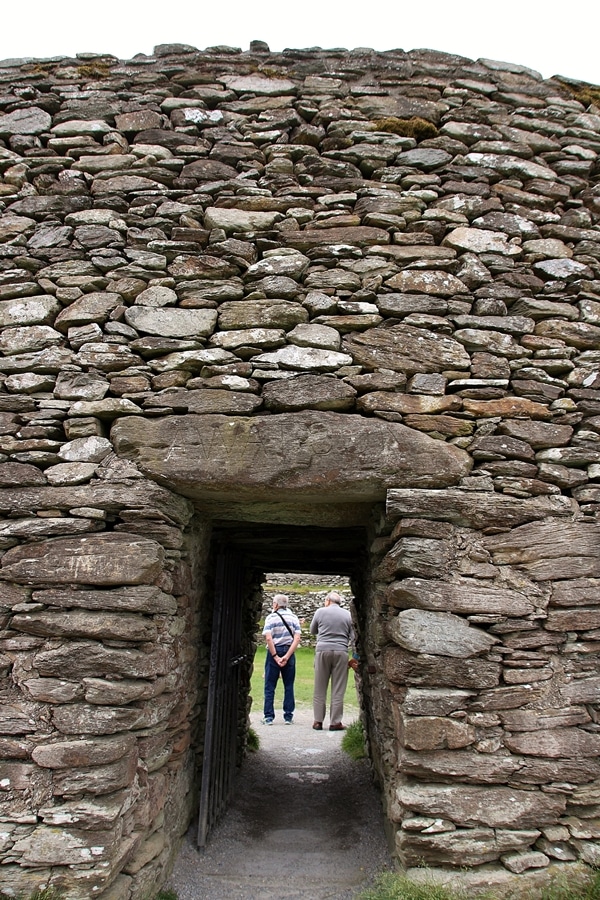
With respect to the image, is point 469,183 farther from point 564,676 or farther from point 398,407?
point 564,676

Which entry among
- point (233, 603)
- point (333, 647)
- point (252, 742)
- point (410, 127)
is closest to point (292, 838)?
point (233, 603)

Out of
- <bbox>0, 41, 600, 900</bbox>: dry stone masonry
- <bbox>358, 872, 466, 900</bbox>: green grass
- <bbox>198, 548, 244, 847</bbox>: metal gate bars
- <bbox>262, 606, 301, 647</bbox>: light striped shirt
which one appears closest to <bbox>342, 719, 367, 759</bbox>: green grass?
<bbox>262, 606, 301, 647</bbox>: light striped shirt

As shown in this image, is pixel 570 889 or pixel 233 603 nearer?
pixel 570 889

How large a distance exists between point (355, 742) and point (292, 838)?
244cm

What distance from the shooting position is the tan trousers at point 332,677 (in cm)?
746

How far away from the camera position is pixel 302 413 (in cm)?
326

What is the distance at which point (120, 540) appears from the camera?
3.10m

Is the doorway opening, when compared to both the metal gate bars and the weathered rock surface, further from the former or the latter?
the weathered rock surface

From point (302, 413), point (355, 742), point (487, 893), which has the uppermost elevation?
point (302, 413)

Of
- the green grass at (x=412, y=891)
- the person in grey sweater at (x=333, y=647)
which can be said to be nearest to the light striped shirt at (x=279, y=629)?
the person in grey sweater at (x=333, y=647)

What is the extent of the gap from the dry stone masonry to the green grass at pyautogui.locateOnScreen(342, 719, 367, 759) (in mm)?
2725

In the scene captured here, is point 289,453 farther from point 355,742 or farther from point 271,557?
point 355,742

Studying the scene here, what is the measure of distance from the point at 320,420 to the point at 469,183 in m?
1.84

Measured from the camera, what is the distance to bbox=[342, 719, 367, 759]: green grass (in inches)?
253
